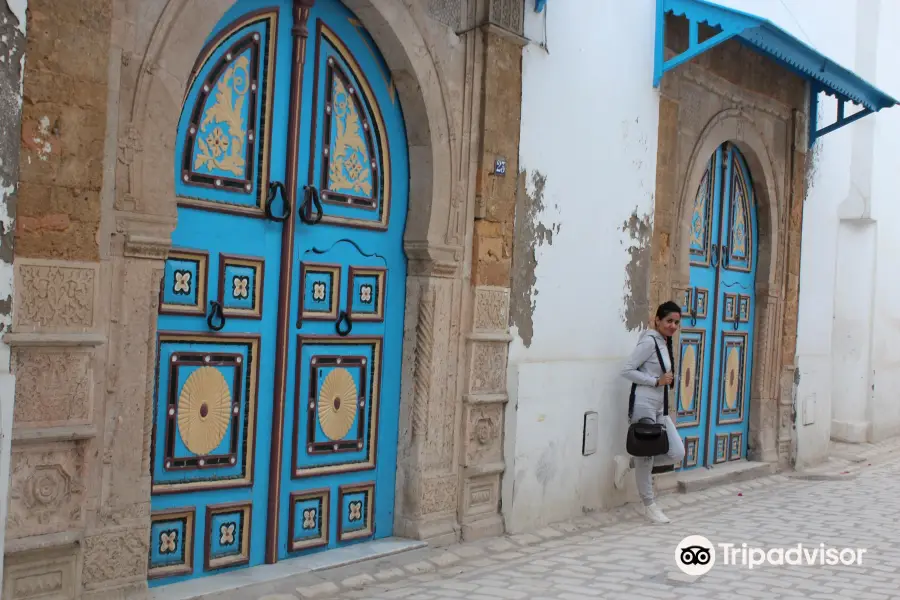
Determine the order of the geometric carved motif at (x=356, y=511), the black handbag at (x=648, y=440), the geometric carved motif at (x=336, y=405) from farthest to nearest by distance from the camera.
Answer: the black handbag at (x=648, y=440), the geometric carved motif at (x=356, y=511), the geometric carved motif at (x=336, y=405)

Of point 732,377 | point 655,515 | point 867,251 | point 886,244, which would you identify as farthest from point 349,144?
point 886,244

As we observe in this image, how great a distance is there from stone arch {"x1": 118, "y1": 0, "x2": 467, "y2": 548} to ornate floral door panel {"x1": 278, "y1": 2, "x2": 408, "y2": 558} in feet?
0.25

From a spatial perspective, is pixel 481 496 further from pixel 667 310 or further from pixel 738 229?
pixel 738 229

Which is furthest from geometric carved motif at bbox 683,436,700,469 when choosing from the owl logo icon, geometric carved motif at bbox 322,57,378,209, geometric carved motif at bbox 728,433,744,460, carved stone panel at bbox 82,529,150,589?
carved stone panel at bbox 82,529,150,589

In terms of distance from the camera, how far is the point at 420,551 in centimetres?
A: 533

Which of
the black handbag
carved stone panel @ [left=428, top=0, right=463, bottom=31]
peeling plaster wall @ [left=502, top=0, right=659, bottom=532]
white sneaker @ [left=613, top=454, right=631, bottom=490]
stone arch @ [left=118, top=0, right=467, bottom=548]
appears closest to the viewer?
stone arch @ [left=118, top=0, right=467, bottom=548]

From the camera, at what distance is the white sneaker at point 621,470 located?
6.93 metres

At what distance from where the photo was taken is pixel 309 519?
501cm

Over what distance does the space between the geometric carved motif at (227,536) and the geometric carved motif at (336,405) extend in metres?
0.39

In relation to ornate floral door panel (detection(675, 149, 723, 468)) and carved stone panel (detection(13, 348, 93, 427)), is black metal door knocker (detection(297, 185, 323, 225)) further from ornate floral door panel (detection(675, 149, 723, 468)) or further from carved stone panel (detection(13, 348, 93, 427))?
ornate floral door panel (detection(675, 149, 723, 468))

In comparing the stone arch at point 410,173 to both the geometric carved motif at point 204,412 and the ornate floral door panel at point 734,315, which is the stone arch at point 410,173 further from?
the ornate floral door panel at point 734,315

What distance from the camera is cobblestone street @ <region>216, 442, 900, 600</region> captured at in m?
4.76

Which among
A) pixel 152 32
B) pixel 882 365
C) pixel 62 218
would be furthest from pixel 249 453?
pixel 882 365

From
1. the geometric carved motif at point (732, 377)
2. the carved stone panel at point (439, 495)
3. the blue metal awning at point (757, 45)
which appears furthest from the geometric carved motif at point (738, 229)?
the carved stone panel at point (439, 495)
